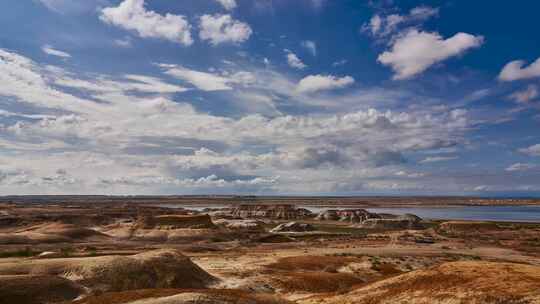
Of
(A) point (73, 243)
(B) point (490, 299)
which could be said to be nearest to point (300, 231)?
(A) point (73, 243)

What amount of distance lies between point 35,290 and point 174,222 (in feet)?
223

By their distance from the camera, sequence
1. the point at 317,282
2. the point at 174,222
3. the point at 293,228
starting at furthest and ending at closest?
the point at 293,228 → the point at 174,222 → the point at 317,282

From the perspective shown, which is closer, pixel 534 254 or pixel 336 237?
pixel 534 254

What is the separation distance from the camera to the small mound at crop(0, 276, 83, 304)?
24.7 meters

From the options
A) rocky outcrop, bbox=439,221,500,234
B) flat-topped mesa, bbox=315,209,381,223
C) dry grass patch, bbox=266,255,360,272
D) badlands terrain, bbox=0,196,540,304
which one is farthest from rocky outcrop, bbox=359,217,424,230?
dry grass patch, bbox=266,255,360,272

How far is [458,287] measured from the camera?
22.8 metres

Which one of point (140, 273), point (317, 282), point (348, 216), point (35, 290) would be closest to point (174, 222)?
point (140, 273)

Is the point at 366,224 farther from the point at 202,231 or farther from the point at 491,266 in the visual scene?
the point at 491,266

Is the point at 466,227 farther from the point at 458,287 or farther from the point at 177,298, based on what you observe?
the point at 177,298

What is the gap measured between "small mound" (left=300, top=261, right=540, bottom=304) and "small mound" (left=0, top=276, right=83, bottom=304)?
15102mm

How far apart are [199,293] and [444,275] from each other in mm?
13748

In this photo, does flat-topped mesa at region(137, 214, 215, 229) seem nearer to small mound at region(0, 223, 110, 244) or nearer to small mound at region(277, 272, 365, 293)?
small mound at region(0, 223, 110, 244)

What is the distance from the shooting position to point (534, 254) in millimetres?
65188

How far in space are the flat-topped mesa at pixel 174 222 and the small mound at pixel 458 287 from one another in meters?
67.3
